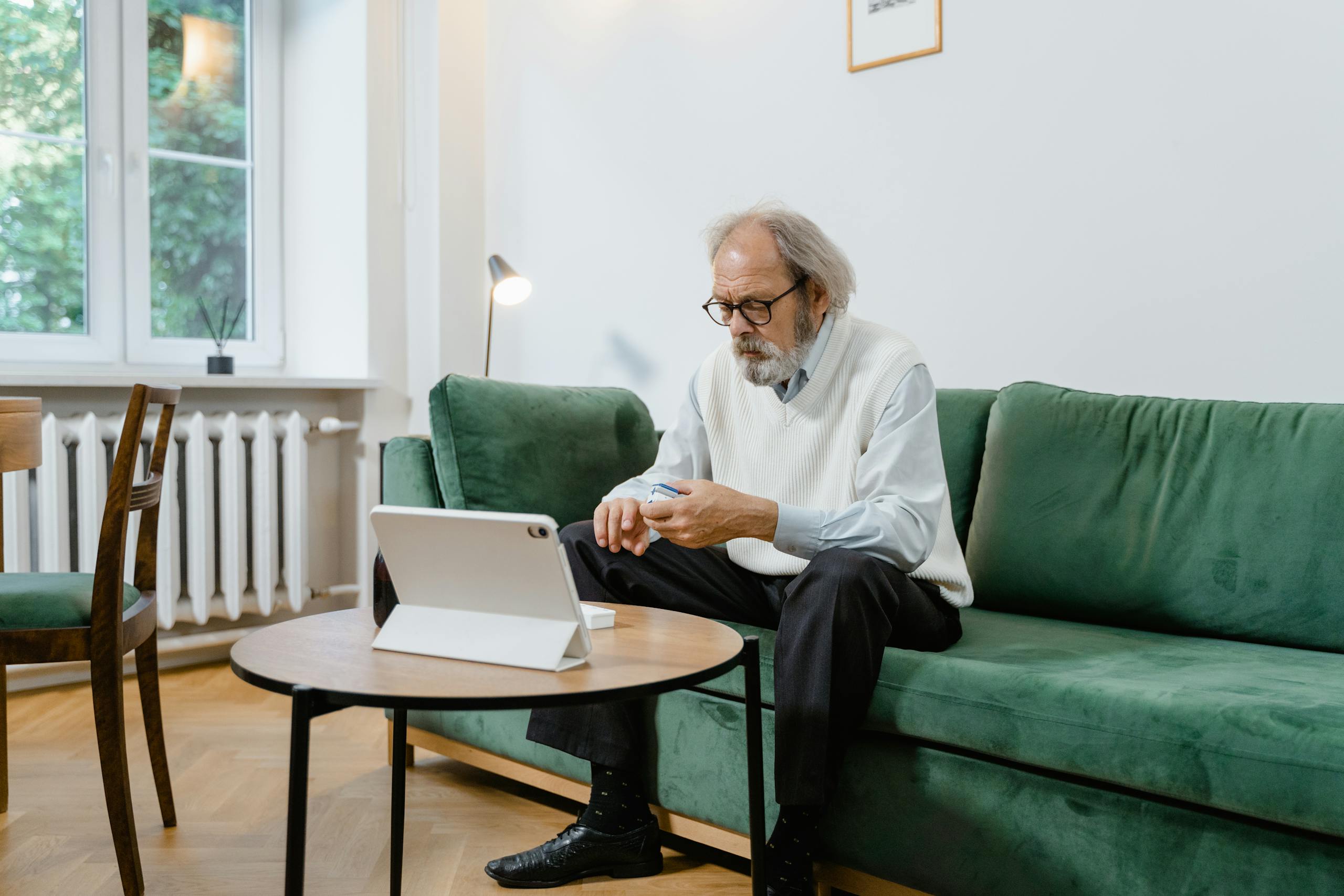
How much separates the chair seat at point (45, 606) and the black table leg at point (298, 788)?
30.4 inches

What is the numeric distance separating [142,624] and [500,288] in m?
A: 1.52

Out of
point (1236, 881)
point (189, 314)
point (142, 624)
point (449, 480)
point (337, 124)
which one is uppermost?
point (337, 124)

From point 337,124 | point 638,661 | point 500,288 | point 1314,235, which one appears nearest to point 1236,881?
point 638,661

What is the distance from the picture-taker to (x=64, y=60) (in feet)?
9.97

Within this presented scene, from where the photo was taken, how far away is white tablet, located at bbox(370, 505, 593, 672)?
112 centimetres

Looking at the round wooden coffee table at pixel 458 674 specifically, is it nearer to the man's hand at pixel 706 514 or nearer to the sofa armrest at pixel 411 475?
the man's hand at pixel 706 514

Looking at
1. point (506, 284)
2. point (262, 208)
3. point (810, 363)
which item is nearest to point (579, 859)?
point (810, 363)

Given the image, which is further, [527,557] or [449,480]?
[449,480]

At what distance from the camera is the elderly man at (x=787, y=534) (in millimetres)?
1478

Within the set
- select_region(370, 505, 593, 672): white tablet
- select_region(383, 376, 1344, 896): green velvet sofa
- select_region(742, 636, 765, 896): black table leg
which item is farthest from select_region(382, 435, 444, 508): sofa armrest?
select_region(742, 636, 765, 896): black table leg

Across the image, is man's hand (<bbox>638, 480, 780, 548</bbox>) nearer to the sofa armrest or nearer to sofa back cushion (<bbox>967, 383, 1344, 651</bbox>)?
sofa back cushion (<bbox>967, 383, 1344, 651</bbox>)

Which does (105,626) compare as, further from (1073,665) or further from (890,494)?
(1073,665)

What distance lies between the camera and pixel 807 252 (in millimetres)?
1799

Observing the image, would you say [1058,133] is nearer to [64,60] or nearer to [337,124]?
[337,124]
